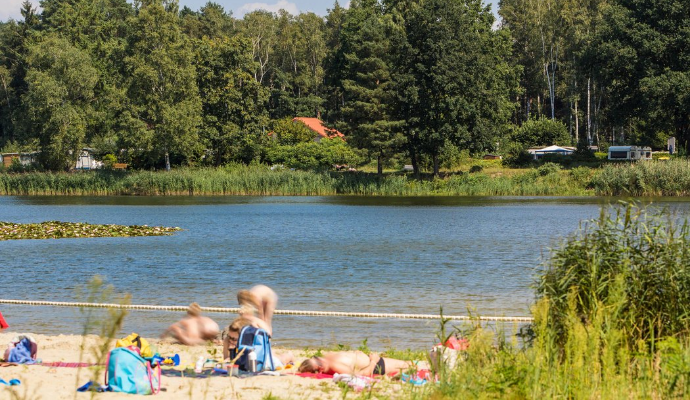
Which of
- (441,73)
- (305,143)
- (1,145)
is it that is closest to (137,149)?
(305,143)

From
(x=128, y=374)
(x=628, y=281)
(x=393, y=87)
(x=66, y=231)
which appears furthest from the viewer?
(x=393, y=87)

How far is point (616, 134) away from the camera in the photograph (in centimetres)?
9394

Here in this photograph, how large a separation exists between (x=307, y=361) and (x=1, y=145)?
106 meters

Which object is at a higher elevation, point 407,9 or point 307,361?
point 407,9

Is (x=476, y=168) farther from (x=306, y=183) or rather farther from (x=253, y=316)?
(x=253, y=316)

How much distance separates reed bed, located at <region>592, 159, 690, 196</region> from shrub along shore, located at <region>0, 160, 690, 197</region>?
1253mm

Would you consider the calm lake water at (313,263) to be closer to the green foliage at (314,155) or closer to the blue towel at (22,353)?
the blue towel at (22,353)

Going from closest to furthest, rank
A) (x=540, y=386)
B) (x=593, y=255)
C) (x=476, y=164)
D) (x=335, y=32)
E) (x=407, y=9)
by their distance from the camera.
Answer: (x=540, y=386) → (x=593, y=255) → (x=476, y=164) → (x=407, y=9) → (x=335, y=32)

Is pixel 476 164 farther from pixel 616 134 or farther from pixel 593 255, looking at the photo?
pixel 593 255

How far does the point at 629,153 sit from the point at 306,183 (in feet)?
87.1

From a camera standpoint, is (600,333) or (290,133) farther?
(290,133)

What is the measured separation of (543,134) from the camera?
8131 centimetres

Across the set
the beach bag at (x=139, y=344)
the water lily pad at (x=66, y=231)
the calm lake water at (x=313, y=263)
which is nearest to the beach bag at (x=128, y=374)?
the beach bag at (x=139, y=344)

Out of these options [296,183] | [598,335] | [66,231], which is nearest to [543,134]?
[296,183]
